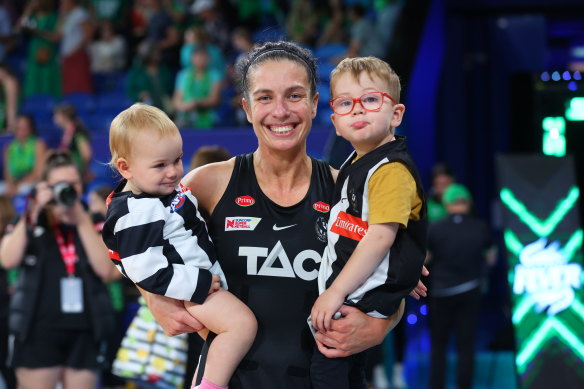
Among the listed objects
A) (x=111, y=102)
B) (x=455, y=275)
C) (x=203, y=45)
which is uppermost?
(x=203, y=45)

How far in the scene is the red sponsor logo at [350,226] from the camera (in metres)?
2.40

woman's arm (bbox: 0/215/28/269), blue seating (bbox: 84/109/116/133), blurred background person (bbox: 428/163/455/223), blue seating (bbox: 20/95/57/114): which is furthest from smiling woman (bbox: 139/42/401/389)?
blue seating (bbox: 20/95/57/114)

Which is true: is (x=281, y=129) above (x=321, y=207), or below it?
above

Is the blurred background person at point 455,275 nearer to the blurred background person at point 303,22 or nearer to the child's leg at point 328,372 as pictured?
the blurred background person at point 303,22

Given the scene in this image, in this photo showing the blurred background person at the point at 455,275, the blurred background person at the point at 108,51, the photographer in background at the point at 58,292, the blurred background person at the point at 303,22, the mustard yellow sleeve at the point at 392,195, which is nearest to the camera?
the mustard yellow sleeve at the point at 392,195

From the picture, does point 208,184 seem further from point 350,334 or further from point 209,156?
point 209,156

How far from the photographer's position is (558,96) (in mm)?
4586

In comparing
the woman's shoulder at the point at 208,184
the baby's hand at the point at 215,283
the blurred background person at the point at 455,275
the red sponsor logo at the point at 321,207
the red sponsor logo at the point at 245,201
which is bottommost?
the blurred background person at the point at 455,275

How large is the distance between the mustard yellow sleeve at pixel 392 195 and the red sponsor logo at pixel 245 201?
0.38 meters

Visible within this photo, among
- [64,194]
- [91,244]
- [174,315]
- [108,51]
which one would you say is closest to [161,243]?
[174,315]

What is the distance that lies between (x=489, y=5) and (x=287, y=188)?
7.75 meters

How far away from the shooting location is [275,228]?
2.56 meters

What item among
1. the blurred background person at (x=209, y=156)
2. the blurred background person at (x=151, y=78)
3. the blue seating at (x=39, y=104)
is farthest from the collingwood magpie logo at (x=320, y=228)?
the blue seating at (x=39, y=104)

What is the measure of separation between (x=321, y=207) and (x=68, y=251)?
245 cm
